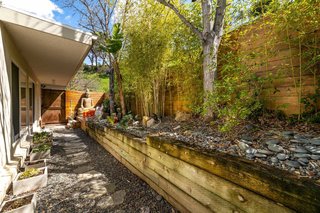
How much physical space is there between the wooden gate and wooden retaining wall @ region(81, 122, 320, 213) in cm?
854

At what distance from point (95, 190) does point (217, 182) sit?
1780mm

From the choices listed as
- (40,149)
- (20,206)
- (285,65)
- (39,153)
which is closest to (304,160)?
(285,65)

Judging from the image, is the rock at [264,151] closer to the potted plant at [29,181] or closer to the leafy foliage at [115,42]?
the potted plant at [29,181]

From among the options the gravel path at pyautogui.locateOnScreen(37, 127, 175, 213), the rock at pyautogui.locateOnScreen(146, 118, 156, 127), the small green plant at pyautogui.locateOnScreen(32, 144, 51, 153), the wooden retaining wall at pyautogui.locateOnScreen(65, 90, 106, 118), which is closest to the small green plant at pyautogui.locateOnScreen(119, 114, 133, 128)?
the rock at pyautogui.locateOnScreen(146, 118, 156, 127)

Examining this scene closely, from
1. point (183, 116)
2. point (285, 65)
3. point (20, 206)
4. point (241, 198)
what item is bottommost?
point (20, 206)

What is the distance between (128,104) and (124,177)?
145 inches

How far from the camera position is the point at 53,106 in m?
8.90

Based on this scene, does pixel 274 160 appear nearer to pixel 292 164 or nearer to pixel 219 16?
pixel 292 164

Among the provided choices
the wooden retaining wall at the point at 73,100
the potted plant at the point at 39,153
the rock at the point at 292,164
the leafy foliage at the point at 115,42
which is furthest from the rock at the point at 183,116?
the wooden retaining wall at the point at 73,100

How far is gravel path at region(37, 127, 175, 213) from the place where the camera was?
6.13ft

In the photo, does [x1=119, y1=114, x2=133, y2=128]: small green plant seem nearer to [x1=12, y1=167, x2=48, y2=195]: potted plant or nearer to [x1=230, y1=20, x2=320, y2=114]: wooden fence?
[x1=12, y1=167, x2=48, y2=195]: potted plant

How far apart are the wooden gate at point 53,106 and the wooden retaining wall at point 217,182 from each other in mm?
8536

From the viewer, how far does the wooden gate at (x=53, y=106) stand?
8641 mm

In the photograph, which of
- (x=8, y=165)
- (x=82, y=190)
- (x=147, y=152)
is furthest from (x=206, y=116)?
(x=8, y=165)
